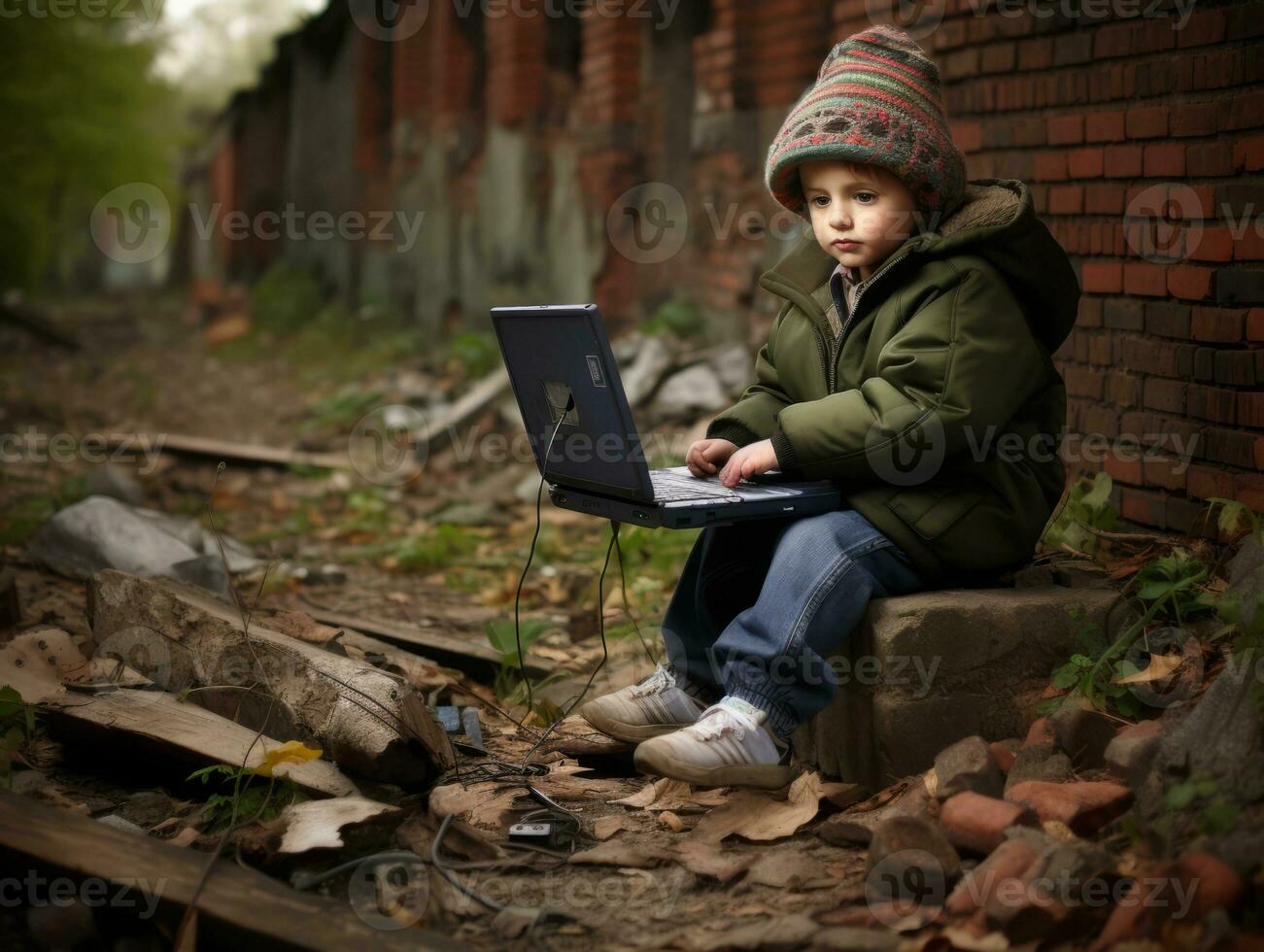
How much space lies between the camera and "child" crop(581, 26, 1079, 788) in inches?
106

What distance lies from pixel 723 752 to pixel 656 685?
46 cm

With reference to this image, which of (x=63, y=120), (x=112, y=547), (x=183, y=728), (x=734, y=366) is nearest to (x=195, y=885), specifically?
(x=183, y=728)

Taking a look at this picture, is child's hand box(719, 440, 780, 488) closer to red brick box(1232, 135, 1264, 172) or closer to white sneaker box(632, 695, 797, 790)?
white sneaker box(632, 695, 797, 790)

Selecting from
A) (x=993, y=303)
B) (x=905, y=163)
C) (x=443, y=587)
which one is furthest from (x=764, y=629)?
(x=443, y=587)

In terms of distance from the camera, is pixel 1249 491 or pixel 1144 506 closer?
pixel 1249 491

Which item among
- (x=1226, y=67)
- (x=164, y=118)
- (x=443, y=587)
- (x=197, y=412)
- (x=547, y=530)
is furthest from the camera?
(x=164, y=118)

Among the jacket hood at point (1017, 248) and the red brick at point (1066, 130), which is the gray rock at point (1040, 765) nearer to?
the jacket hood at point (1017, 248)

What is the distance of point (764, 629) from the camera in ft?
8.83

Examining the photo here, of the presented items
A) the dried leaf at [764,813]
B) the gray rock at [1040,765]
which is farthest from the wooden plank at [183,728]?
the gray rock at [1040,765]

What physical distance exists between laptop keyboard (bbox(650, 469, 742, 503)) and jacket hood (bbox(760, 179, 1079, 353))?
680 millimetres

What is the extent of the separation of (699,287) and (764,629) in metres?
5.19

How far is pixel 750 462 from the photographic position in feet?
9.36

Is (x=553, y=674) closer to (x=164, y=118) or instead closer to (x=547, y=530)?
(x=547, y=530)

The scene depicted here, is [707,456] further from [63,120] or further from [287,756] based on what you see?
[63,120]
